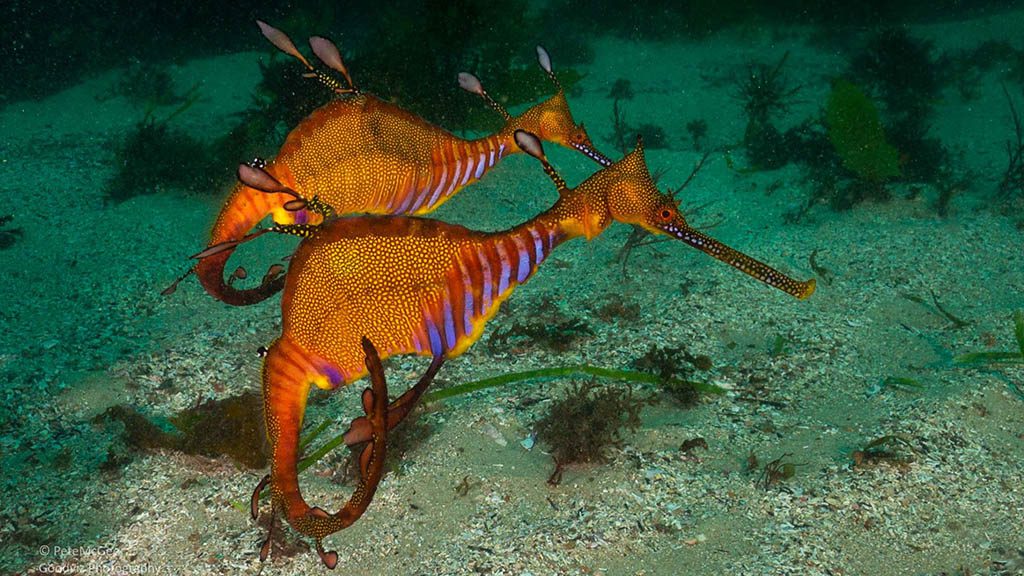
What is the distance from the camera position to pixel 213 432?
423 cm

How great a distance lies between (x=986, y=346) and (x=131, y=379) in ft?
22.9

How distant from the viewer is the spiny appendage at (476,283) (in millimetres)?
2566

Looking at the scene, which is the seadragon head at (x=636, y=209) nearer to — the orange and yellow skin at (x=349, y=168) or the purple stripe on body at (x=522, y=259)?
the purple stripe on body at (x=522, y=259)

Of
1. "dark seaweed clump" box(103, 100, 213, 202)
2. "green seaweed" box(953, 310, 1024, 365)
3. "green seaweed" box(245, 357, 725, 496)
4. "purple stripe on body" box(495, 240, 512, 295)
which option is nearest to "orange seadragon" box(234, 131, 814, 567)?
"purple stripe on body" box(495, 240, 512, 295)

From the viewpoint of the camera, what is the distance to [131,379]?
5203 millimetres

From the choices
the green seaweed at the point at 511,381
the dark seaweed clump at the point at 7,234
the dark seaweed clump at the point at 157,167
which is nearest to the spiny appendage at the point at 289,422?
the green seaweed at the point at 511,381

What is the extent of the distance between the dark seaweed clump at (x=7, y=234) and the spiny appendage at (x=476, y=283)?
298 inches

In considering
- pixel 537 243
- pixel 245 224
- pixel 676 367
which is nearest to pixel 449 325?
pixel 537 243

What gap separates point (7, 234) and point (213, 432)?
5.75 m

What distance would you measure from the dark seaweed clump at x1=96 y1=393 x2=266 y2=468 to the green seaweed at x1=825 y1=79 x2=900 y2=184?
8025mm

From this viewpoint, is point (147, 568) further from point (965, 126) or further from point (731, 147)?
point (965, 126)

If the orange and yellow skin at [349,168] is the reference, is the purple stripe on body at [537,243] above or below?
above

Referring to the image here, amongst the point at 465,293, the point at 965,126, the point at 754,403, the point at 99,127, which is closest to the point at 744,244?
the point at 754,403

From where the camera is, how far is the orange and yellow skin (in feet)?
12.1
